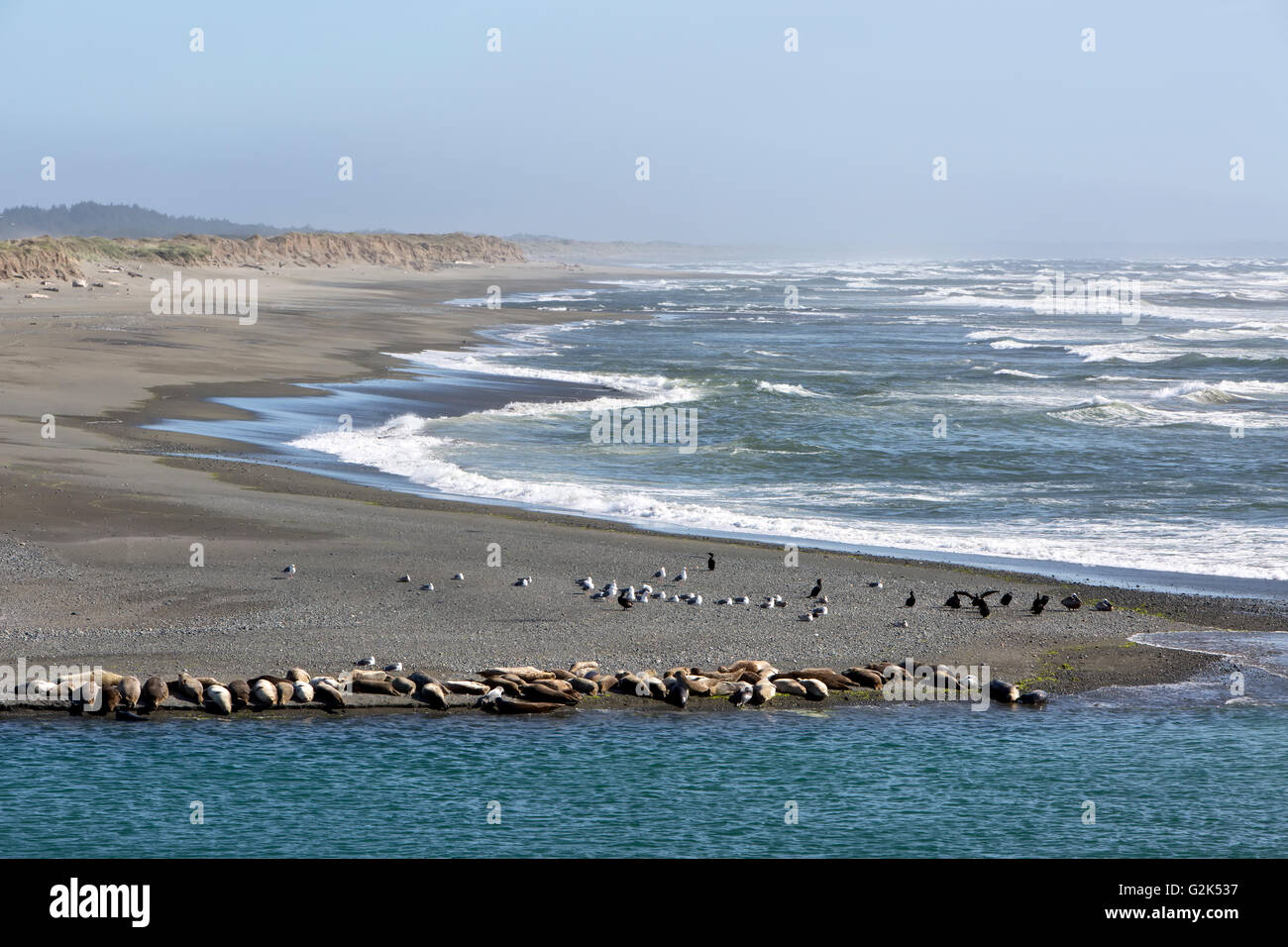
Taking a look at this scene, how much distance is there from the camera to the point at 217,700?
11789mm

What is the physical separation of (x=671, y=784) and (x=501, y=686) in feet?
7.89

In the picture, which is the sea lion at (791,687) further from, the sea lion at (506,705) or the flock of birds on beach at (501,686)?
the sea lion at (506,705)

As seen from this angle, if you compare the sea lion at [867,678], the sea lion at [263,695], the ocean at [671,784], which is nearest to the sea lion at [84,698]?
the ocean at [671,784]

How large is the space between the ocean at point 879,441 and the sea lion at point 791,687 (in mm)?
6764

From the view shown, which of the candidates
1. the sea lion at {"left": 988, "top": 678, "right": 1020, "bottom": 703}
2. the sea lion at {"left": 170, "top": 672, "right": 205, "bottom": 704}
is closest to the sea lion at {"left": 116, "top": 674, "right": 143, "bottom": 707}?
the sea lion at {"left": 170, "top": 672, "right": 205, "bottom": 704}

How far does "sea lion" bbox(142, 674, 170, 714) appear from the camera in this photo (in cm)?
1180

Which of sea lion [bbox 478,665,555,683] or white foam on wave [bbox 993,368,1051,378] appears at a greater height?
white foam on wave [bbox 993,368,1051,378]

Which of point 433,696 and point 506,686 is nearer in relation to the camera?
point 433,696

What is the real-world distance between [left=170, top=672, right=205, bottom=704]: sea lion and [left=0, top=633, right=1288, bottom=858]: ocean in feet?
0.77

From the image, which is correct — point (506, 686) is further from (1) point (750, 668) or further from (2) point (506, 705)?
(1) point (750, 668)

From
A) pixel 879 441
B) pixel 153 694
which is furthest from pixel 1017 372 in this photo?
pixel 153 694

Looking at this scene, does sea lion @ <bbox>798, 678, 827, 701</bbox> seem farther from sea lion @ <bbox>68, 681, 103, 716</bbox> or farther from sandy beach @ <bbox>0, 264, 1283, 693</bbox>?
sea lion @ <bbox>68, 681, 103, 716</bbox>

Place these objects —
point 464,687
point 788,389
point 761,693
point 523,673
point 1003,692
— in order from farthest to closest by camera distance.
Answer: point 788,389
point 1003,692
point 523,673
point 761,693
point 464,687

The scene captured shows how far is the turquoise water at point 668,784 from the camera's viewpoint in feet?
31.7
